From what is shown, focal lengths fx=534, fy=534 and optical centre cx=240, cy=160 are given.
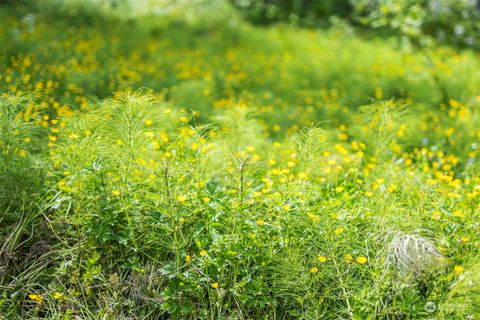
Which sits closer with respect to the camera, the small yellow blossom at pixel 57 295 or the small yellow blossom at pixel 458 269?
the small yellow blossom at pixel 458 269

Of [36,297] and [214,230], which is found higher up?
[214,230]

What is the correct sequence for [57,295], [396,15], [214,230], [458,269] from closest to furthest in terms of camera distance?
1. [458,269]
2. [57,295]
3. [214,230]
4. [396,15]

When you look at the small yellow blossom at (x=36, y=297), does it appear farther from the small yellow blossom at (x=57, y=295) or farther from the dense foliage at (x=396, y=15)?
the dense foliage at (x=396, y=15)

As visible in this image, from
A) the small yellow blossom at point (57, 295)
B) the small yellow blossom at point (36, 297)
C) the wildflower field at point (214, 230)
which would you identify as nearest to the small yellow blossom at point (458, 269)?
the wildflower field at point (214, 230)

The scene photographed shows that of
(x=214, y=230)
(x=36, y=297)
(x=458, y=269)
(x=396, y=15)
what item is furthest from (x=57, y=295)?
(x=396, y=15)

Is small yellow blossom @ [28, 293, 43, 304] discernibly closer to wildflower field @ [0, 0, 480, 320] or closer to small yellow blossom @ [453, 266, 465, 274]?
wildflower field @ [0, 0, 480, 320]

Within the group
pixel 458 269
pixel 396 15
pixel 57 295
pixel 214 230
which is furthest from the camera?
pixel 396 15

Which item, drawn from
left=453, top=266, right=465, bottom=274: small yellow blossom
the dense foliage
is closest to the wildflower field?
left=453, top=266, right=465, bottom=274: small yellow blossom

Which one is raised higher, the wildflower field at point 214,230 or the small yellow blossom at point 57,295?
the wildflower field at point 214,230

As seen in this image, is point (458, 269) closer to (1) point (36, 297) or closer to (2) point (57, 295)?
Result: (2) point (57, 295)

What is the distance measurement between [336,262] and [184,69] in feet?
16.0

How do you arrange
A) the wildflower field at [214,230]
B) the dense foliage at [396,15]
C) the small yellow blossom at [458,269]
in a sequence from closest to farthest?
the small yellow blossom at [458,269] → the wildflower field at [214,230] → the dense foliage at [396,15]

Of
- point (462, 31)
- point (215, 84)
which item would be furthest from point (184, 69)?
point (462, 31)

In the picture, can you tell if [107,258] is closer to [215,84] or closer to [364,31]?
[215,84]
